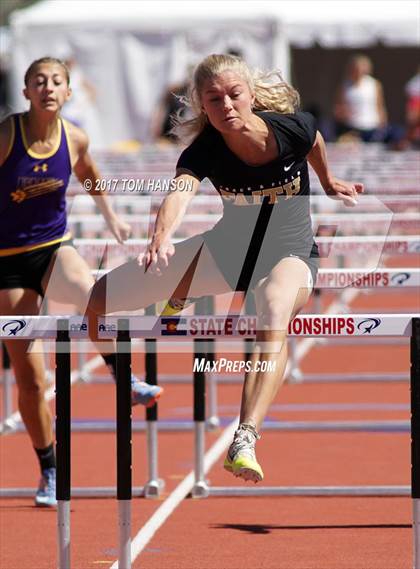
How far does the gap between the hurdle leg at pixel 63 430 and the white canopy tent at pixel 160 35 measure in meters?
17.8

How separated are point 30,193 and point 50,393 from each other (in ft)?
13.5

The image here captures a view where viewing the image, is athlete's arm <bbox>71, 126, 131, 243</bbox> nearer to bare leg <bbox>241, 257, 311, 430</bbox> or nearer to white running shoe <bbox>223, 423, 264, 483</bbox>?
bare leg <bbox>241, 257, 311, 430</bbox>

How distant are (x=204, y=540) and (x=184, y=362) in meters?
6.32

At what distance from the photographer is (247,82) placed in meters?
6.11

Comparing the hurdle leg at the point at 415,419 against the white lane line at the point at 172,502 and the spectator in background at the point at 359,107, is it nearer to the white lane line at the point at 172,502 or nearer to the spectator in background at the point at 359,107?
the white lane line at the point at 172,502

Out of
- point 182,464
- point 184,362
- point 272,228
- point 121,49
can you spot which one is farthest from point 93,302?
point 121,49

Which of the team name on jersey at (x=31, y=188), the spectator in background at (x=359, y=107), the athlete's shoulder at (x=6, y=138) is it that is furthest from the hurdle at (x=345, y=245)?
→ the spectator in background at (x=359, y=107)

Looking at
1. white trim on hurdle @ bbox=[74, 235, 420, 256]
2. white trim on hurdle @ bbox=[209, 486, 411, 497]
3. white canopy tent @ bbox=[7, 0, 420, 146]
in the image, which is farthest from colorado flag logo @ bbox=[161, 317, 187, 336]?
white canopy tent @ bbox=[7, 0, 420, 146]

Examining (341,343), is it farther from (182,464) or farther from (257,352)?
(257,352)

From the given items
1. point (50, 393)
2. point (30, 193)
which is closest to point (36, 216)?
point (30, 193)

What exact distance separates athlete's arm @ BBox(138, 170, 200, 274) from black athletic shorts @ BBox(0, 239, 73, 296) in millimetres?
1720

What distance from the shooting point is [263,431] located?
9.87 metres

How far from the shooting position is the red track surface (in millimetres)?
6758

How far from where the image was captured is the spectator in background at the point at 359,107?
2184 cm
